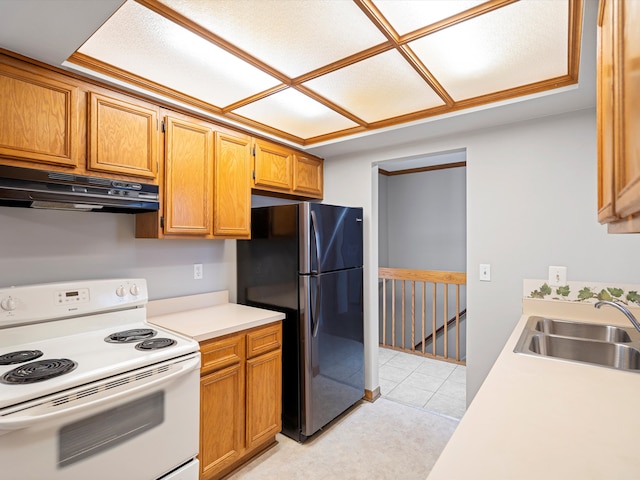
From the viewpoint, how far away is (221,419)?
6.44ft

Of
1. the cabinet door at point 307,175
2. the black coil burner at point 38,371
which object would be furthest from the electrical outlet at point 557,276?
the black coil burner at point 38,371

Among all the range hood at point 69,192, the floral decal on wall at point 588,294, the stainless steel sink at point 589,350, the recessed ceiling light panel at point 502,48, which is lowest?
the stainless steel sink at point 589,350

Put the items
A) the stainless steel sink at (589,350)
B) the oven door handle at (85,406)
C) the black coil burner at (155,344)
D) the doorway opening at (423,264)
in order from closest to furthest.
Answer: the oven door handle at (85,406) < the stainless steel sink at (589,350) < the black coil burner at (155,344) < the doorway opening at (423,264)

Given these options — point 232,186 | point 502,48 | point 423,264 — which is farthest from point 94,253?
point 423,264

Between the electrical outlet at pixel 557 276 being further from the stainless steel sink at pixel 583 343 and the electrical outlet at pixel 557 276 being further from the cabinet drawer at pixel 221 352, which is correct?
the cabinet drawer at pixel 221 352

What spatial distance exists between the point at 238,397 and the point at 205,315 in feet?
1.83

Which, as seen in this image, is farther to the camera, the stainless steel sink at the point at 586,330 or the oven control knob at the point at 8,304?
the stainless steel sink at the point at 586,330

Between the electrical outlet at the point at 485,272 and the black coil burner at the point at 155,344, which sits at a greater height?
the electrical outlet at the point at 485,272

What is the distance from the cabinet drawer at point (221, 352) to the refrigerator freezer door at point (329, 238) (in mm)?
627

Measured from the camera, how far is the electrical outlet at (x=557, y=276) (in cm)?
212

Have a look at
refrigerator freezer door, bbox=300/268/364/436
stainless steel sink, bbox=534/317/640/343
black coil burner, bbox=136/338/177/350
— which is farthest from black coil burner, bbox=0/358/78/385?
stainless steel sink, bbox=534/317/640/343

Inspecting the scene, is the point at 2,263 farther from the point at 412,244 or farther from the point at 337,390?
the point at 412,244

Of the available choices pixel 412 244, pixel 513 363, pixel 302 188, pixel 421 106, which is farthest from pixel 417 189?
pixel 513 363

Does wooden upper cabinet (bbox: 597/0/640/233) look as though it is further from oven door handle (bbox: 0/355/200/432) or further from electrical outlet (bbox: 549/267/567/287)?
oven door handle (bbox: 0/355/200/432)
